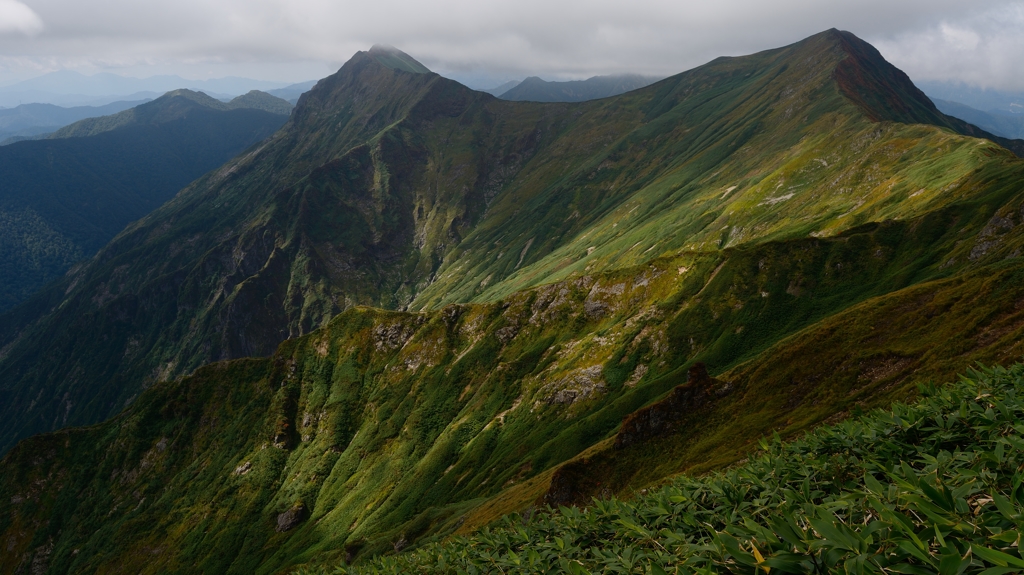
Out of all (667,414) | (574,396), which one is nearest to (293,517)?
(574,396)

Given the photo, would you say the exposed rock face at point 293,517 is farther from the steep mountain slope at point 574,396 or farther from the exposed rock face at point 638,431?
the exposed rock face at point 638,431

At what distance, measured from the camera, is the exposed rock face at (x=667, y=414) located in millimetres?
92000

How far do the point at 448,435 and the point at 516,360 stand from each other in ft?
111

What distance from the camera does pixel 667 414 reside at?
307ft

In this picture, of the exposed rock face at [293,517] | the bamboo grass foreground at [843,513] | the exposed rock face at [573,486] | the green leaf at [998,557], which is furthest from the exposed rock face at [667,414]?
the exposed rock face at [293,517]

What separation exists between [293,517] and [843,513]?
194646 mm

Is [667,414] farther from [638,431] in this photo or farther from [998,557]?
[998,557]

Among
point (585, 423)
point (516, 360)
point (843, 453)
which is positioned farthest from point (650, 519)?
point (516, 360)

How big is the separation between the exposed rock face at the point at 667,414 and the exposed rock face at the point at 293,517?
429ft

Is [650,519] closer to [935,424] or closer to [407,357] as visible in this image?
[935,424]

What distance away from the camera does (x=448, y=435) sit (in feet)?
539

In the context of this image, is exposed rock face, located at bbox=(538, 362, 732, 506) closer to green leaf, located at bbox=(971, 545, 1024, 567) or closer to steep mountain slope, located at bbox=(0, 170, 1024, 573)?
steep mountain slope, located at bbox=(0, 170, 1024, 573)

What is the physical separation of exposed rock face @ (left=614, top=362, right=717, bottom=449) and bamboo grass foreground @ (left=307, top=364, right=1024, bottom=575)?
79.2 m

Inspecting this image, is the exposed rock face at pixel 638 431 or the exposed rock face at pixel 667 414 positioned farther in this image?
the exposed rock face at pixel 667 414
